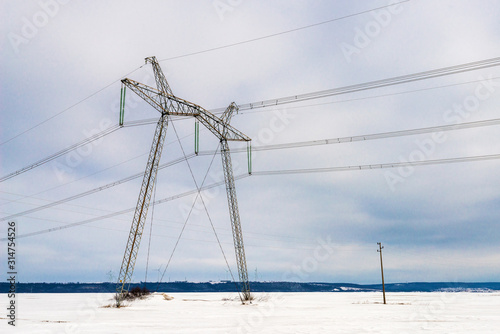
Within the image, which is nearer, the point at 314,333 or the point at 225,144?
the point at 314,333

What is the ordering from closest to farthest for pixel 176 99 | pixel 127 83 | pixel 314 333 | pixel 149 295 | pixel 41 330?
pixel 314 333, pixel 41 330, pixel 127 83, pixel 176 99, pixel 149 295

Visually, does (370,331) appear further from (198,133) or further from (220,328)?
(198,133)

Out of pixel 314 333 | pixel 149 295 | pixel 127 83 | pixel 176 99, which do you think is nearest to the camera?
pixel 314 333

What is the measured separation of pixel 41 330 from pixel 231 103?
145 feet

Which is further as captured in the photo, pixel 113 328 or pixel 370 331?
pixel 113 328

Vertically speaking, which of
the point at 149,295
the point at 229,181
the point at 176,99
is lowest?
the point at 149,295

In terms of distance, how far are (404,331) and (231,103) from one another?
4524cm

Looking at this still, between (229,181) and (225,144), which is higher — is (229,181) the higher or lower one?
the lower one

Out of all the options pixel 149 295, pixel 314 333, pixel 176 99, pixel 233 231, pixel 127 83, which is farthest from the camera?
pixel 149 295

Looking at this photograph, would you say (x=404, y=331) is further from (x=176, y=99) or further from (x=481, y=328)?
(x=176, y=99)

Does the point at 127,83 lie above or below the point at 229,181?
above

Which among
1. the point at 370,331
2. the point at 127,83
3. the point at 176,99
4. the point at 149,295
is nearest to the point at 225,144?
the point at 176,99

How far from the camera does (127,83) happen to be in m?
53.2

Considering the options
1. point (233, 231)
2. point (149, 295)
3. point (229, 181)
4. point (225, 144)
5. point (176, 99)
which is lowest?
point (149, 295)
